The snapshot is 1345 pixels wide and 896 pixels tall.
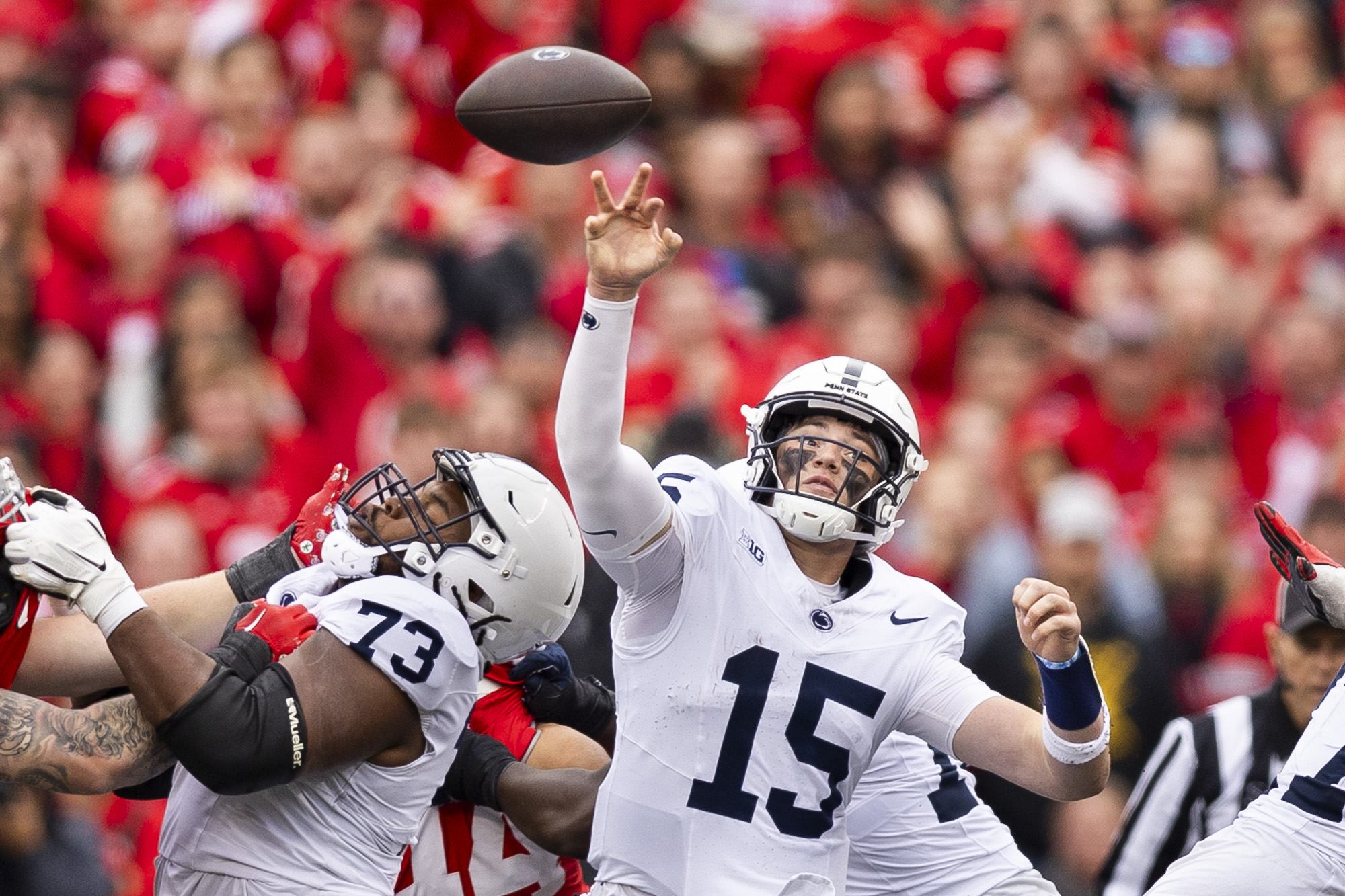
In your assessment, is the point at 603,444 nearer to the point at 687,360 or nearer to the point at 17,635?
the point at 17,635

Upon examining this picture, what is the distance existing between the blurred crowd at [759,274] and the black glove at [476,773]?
1.76m

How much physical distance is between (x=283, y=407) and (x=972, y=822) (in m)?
4.06

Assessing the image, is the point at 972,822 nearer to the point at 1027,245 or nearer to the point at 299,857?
the point at 299,857

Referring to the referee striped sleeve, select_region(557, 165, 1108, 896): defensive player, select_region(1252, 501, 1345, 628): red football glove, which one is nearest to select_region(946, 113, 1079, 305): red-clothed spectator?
the referee striped sleeve

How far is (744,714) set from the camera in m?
4.02

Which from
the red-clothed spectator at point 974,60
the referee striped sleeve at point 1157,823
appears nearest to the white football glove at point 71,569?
the referee striped sleeve at point 1157,823

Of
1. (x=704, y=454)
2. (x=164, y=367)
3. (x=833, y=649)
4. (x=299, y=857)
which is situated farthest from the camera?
(x=164, y=367)

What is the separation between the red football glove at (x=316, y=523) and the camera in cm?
430

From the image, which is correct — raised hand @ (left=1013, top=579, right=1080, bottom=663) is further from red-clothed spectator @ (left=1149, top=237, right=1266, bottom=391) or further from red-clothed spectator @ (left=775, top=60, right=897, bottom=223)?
red-clothed spectator @ (left=775, top=60, right=897, bottom=223)

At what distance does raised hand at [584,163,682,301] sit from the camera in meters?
3.73

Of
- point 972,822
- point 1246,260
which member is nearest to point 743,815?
point 972,822

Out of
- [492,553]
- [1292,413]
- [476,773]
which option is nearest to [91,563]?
[492,553]

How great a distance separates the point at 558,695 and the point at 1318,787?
184 cm

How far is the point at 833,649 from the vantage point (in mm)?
4098
